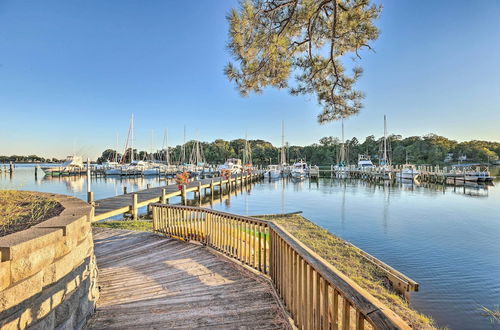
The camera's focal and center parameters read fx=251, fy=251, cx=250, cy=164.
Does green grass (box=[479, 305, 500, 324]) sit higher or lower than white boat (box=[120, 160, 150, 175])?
lower

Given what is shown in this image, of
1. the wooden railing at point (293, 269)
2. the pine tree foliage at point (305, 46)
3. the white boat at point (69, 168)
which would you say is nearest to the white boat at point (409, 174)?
the pine tree foliage at point (305, 46)

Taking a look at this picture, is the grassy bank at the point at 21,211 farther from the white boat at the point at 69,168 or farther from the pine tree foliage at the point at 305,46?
the white boat at the point at 69,168

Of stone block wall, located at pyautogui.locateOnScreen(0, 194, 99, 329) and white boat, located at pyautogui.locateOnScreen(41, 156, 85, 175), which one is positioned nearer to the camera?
stone block wall, located at pyautogui.locateOnScreen(0, 194, 99, 329)

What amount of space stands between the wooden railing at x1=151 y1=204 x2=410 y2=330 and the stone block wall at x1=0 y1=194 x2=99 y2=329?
7.15ft

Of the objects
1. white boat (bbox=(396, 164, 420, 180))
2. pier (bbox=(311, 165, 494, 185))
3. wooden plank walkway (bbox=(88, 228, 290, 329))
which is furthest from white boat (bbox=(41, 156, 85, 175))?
white boat (bbox=(396, 164, 420, 180))

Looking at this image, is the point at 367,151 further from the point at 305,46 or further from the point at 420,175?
the point at 305,46

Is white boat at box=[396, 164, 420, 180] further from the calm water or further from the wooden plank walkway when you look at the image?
the wooden plank walkway

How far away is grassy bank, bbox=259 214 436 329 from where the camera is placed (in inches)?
217

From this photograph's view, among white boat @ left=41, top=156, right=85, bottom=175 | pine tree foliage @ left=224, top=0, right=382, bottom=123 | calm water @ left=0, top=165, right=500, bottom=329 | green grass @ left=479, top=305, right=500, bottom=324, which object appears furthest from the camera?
white boat @ left=41, top=156, right=85, bottom=175

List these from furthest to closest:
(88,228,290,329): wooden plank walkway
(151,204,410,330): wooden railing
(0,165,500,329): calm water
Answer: (0,165,500,329): calm water
(88,228,290,329): wooden plank walkway
(151,204,410,330): wooden railing

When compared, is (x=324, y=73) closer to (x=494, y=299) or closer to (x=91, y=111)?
(x=494, y=299)

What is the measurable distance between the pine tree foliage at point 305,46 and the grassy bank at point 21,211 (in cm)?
442

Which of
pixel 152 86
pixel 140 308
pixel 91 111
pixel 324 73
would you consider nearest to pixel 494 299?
pixel 324 73

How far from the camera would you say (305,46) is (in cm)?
639
